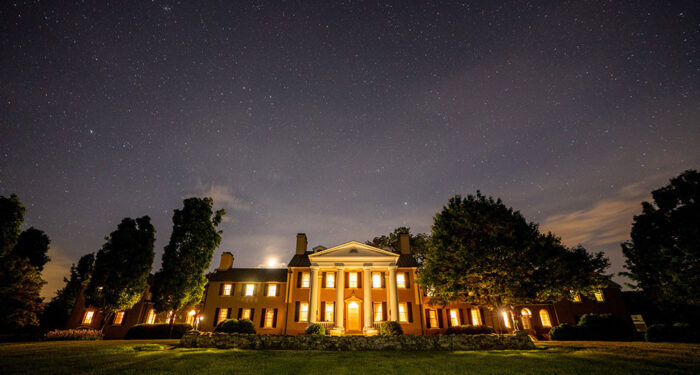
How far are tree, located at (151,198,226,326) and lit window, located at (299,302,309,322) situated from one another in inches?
425

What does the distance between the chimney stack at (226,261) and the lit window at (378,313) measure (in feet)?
66.0

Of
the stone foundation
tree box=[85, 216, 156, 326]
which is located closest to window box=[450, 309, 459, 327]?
the stone foundation

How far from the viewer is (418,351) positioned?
667 inches

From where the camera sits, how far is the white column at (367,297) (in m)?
29.7

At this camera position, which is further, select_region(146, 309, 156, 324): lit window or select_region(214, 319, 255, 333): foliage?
select_region(146, 309, 156, 324): lit window

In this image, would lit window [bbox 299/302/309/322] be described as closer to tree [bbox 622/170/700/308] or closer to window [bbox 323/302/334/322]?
window [bbox 323/302/334/322]

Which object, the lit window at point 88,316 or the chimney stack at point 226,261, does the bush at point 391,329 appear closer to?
the chimney stack at point 226,261

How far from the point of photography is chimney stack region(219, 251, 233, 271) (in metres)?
38.0

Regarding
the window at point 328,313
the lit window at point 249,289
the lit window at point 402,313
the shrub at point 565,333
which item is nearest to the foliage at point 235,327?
the window at point 328,313

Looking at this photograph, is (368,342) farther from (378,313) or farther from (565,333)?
(565,333)

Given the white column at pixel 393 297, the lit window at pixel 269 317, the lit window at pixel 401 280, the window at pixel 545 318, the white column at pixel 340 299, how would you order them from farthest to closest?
the window at pixel 545 318
the lit window at pixel 269 317
the lit window at pixel 401 280
the white column at pixel 340 299
the white column at pixel 393 297

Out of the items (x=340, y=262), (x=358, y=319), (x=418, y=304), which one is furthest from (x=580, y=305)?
(x=340, y=262)

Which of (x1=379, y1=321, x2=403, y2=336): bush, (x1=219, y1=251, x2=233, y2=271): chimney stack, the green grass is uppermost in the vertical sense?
(x1=219, y1=251, x2=233, y2=271): chimney stack

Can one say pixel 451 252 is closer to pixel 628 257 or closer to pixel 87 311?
pixel 628 257
